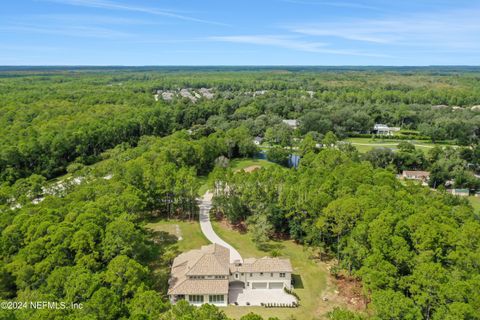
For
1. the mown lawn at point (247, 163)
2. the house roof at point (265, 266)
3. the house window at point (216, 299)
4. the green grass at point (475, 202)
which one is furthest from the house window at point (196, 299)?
the green grass at point (475, 202)

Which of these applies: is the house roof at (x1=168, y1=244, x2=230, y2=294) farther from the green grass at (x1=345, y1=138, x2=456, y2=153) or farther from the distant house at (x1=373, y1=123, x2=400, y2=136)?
the distant house at (x1=373, y1=123, x2=400, y2=136)

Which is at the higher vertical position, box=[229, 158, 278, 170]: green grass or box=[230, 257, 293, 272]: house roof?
box=[230, 257, 293, 272]: house roof

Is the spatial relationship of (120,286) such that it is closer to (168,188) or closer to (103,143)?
(168,188)

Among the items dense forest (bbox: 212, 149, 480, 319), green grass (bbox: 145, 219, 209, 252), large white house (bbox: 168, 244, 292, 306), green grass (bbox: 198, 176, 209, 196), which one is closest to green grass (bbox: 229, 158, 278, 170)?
green grass (bbox: 198, 176, 209, 196)

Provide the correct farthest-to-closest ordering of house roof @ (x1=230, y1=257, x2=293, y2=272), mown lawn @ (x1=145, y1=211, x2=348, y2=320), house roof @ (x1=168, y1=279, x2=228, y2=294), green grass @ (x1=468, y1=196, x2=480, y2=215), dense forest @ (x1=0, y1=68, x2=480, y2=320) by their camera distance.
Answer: green grass @ (x1=468, y1=196, x2=480, y2=215) < house roof @ (x1=230, y1=257, x2=293, y2=272) < house roof @ (x1=168, y1=279, x2=228, y2=294) < mown lawn @ (x1=145, y1=211, x2=348, y2=320) < dense forest @ (x1=0, y1=68, x2=480, y2=320)

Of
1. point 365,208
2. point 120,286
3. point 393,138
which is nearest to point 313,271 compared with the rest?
point 365,208
